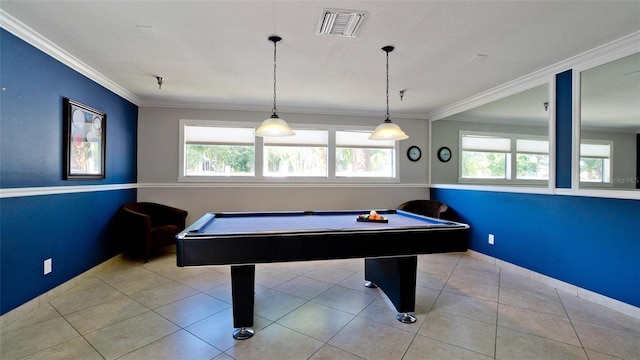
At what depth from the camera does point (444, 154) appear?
5.42 meters

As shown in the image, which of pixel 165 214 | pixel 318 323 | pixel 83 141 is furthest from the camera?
pixel 165 214

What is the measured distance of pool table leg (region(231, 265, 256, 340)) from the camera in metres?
2.14

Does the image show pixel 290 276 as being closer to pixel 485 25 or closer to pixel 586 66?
pixel 485 25

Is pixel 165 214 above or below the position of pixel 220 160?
below

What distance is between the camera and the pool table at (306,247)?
6.20ft

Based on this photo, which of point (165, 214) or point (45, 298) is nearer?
point (45, 298)

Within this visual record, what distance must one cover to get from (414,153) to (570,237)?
2876 millimetres

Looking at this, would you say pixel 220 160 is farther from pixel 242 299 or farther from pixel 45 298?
pixel 242 299

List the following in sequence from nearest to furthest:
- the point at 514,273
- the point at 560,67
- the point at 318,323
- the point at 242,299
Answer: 1. the point at 242,299
2. the point at 318,323
3. the point at 560,67
4. the point at 514,273

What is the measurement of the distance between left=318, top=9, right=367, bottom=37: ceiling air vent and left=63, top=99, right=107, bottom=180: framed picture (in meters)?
2.84

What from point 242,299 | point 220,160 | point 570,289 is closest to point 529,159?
point 570,289

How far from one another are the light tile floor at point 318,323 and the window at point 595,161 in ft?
4.25

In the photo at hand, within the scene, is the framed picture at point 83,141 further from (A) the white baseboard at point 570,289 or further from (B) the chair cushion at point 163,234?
(A) the white baseboard at point 570,289

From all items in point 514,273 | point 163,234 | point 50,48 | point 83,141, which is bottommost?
point 514,273
